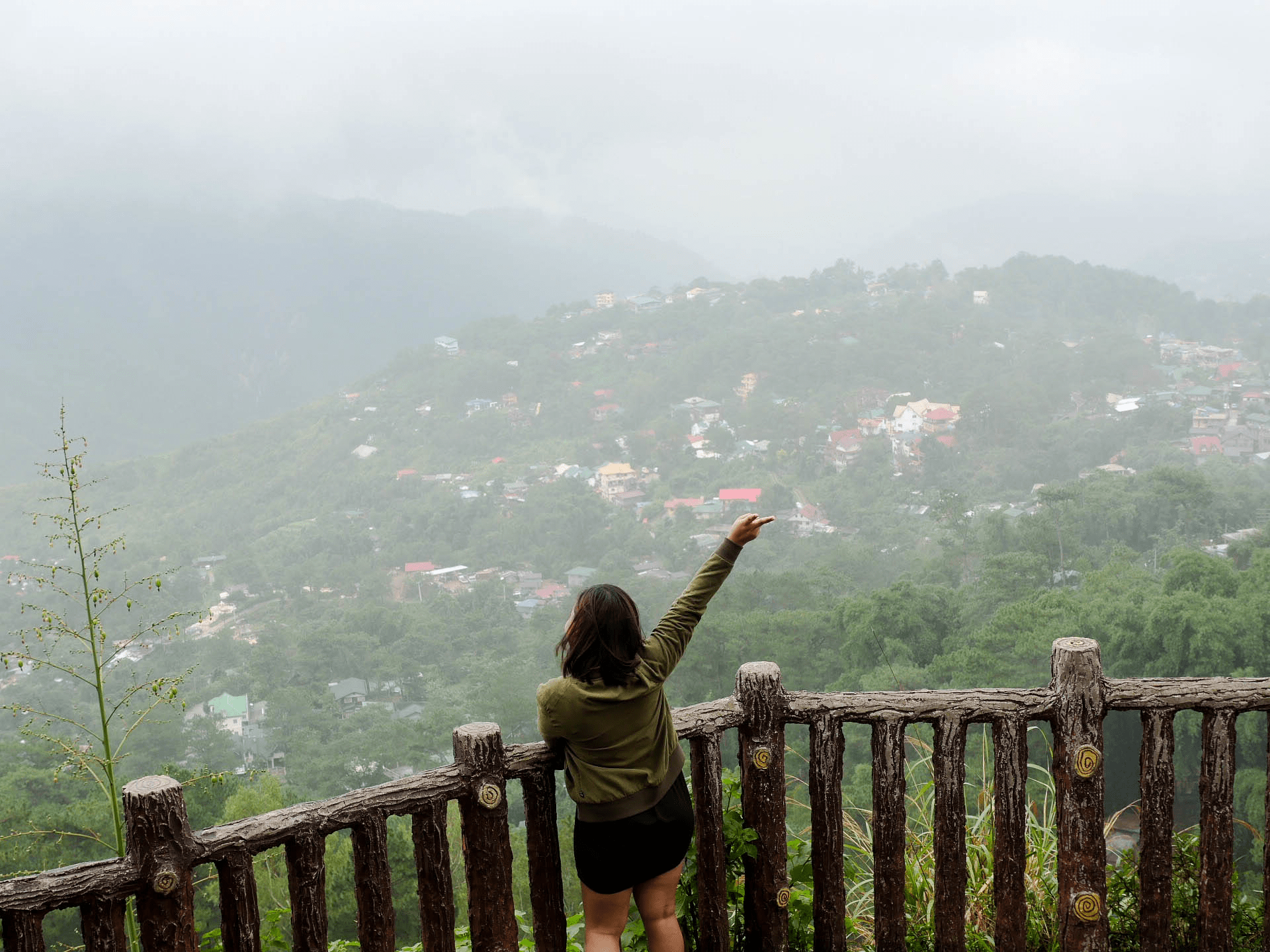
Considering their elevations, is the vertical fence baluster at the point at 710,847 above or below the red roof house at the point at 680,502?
above

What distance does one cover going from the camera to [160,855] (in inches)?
66.4

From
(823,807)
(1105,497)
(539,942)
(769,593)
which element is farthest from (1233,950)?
(1105,497)

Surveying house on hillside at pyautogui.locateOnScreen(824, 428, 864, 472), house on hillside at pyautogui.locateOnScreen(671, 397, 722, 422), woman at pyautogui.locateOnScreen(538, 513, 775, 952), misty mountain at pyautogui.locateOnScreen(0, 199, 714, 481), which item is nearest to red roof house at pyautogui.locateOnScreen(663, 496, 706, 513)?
house on hillside at pyautogui.locateOnScreen(824, 428, 864, 472)

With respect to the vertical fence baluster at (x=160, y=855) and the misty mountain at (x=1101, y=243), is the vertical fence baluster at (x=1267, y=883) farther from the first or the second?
the misty mountain at (x=1101, y=243)

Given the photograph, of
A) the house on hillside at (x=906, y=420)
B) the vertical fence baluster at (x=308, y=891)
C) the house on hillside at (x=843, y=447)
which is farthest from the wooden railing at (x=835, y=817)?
the house on hillside at (x=906, y=420)

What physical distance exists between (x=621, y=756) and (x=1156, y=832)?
1301 mm

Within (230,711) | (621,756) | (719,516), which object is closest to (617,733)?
(621,756)

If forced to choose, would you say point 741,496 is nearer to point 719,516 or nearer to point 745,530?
point 719,516

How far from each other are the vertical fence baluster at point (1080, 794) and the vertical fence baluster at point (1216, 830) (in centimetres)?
A: 22

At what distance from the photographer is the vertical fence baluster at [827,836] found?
2246 mm

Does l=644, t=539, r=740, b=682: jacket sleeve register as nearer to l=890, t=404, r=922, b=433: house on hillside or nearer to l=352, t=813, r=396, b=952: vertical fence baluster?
l=352, t=813, r=396, b=952: vertical fence baluster

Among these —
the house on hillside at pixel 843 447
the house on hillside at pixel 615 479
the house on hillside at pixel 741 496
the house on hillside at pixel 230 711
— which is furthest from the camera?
the house on hillside at pixel 615 479

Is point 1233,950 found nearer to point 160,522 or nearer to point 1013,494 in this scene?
point 1013,494

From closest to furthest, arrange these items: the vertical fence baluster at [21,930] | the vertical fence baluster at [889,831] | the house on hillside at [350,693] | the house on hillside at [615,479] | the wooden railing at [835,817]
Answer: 1. the vertical fence baluster at [21,930]
2. the wooden railing at [835,817]
3. the vertical fence baluster at [889,831]
4. the house on hillside at [350,693]
5. the house on hillside at [615,479]
